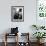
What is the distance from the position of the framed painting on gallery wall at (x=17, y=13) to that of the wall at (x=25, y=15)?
0.14 m

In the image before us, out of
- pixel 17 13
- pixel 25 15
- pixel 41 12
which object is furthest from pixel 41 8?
pixel 17 13

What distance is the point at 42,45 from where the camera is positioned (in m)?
6.31

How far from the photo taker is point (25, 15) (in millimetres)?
7121

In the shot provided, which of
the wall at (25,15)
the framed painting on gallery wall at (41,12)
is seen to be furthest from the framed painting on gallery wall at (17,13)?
the framed painting on gallery wall at (41,12)

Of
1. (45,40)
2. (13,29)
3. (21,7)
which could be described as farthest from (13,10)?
(45,40)

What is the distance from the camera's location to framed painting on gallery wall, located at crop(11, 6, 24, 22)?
279 inches

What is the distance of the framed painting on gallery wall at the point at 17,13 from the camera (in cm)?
709

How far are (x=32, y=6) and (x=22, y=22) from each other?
0.89 meters

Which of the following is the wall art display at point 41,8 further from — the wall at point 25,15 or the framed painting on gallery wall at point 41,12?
the wall at point 25,15

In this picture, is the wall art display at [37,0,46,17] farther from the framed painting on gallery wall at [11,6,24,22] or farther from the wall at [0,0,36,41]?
the framed painting on gallery wall at [11,6,24,22]

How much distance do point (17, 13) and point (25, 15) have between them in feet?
1.27

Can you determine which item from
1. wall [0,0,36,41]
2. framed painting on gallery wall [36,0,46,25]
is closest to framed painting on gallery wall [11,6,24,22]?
wall [0,0,36,41]

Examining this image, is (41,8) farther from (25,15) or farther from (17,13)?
(17,13)

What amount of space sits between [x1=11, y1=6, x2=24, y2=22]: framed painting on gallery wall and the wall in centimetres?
14
